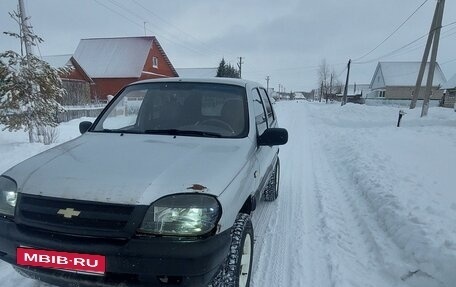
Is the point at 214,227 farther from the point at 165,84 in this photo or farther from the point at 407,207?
the point at 407,207

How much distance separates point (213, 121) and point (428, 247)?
2.46 m

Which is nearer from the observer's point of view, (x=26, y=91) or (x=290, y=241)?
(x=290, y=241)

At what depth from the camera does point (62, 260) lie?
2.04 metres

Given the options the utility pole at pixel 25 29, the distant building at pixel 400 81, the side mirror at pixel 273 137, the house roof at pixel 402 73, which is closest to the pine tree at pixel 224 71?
the distant building at pixel 400 81

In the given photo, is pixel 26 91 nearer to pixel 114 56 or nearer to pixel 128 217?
pixel 128 217

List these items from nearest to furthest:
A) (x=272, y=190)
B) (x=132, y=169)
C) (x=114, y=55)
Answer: (x=132, y=169), (x=272, y=190), (x=114, y=55)

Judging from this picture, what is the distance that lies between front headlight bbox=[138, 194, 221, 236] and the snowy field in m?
1.32

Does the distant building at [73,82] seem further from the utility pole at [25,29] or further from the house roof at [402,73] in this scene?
the house roof at [402,73]

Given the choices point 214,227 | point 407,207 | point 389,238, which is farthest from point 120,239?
point 407,207

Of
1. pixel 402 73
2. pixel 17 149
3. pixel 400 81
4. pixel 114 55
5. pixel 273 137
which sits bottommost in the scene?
pixel 17 149

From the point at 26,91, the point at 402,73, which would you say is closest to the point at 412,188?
the point at 26,91

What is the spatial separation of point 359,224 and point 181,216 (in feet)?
10.4

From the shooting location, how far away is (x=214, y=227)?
2.05 m

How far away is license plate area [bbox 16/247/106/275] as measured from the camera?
6.51ft
